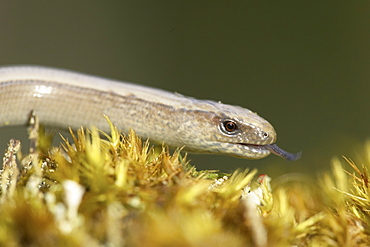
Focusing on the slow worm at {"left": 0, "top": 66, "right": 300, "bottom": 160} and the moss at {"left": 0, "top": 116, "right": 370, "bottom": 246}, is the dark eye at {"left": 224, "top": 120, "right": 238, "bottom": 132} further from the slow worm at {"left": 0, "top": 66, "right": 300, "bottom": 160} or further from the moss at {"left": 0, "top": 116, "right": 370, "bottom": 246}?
the moss at {"left": 0, "top": 116, "right": 370, "bottom": 246}

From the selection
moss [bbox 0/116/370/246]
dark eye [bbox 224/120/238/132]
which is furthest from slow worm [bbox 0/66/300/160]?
moss [bbox 0/116/370/246]

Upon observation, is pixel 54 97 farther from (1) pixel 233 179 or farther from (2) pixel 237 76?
(2) pixel 237 76

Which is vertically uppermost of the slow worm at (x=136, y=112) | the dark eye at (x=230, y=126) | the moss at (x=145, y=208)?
the moss at (x=145, y=208)

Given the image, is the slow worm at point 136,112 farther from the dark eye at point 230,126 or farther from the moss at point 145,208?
the moss at point 145,208

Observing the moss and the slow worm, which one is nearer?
the moss

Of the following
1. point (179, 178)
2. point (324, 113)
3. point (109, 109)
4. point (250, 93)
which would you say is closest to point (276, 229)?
point (179, 178)

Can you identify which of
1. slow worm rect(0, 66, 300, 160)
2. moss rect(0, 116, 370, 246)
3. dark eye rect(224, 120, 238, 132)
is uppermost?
moss rect(0, 116, 370, 246)

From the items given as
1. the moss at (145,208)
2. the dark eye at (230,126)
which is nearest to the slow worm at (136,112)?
the dark eye at (230,126)
